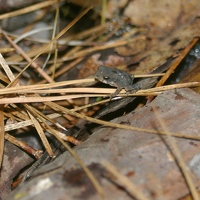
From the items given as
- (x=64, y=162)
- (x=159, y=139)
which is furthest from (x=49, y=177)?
(x=159, y=139)

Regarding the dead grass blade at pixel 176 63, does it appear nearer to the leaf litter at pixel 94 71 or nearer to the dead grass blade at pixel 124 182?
the leaf litter at pixel 94 71

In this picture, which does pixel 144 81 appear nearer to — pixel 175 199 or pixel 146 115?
pixel 146 115

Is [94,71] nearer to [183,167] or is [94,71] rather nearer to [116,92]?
[116,92]

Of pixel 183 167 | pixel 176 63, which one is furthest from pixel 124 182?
pixel 176 63

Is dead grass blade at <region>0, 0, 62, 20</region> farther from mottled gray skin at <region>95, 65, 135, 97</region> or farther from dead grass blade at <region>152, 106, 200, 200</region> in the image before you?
dead grass blade at <region>152, 106, 200, 200</region>

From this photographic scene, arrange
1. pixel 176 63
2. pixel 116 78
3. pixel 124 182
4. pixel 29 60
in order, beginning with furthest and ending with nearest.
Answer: pixel 29 60
pixel 176 63
pixel 116 78
pixel 124 182

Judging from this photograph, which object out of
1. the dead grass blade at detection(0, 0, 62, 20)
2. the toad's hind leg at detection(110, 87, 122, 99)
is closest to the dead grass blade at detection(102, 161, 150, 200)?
the toad's hind leg at detection(110, 87, 122, 99)

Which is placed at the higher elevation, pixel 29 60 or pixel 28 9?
pixel 28 9
